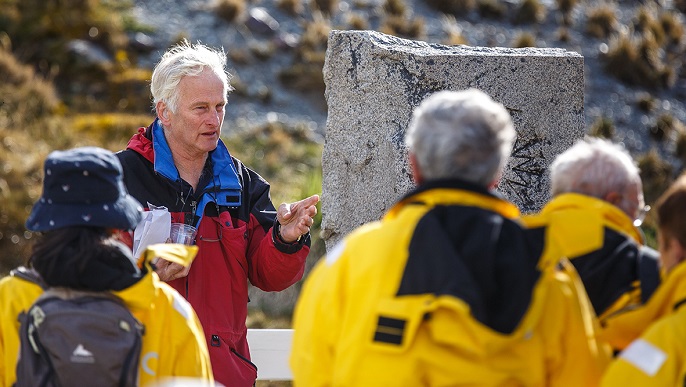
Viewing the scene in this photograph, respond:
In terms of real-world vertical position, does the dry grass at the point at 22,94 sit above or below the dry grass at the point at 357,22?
below

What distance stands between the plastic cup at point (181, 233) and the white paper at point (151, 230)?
35 millimetres

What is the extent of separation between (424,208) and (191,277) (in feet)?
4.87

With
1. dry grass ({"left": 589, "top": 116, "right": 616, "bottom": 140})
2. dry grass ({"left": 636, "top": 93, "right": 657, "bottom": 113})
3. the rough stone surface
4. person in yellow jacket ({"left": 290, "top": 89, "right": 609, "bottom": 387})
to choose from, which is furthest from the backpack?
dry grass ({"left": 636, "top": 93, "right": 657, "bottom": 113})

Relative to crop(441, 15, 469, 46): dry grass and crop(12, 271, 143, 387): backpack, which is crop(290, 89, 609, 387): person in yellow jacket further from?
crop(441, 15, 469, 46): dry grass

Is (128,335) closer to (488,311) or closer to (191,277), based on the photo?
(488,311)

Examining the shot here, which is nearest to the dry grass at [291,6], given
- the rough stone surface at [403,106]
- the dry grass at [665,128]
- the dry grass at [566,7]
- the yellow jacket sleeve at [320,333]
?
the dry grass at [566,7]

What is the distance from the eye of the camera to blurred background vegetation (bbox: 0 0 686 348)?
1053 cm

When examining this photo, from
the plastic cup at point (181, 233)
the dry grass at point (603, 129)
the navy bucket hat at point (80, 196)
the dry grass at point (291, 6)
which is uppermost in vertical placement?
the dry grass at point (291, 6)

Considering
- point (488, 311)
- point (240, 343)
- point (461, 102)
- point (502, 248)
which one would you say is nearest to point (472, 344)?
point (488, 311)

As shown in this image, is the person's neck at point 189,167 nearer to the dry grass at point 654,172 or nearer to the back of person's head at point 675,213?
the back of person's head at point 675,213

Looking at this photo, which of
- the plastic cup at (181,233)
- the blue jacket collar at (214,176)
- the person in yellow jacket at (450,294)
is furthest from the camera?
the blue jacket collar at (214,176)

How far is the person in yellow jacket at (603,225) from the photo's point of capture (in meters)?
2.44

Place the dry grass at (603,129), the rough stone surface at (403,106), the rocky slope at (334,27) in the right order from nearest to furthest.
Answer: the rough stone surface at (403,106)
the dry grass at (603,129)
the rocky slope at (334,27)

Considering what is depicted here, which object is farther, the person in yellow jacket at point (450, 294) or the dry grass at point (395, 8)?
the dry grass at point (395, 8)
